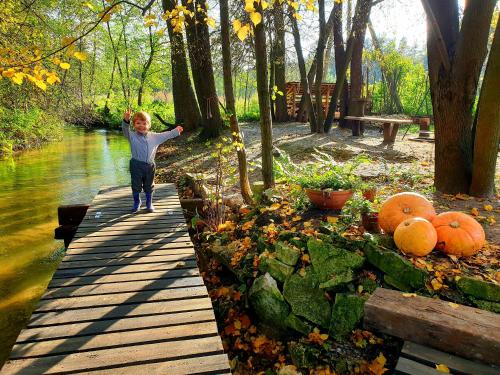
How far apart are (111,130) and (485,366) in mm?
32627

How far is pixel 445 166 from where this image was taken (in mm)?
6027

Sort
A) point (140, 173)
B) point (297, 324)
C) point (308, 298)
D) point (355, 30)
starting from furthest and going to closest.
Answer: point (355, 30) → point (140, 173) → point (308, 298) → point (297, 324)

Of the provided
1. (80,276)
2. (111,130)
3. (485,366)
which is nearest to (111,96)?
(111,130)

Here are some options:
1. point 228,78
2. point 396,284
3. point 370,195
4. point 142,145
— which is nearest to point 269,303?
point 396,284

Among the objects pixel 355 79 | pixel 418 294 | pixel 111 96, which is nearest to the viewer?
pixel 418 294

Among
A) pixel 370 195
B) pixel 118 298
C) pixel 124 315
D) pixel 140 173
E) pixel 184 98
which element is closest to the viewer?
pixel 124 315

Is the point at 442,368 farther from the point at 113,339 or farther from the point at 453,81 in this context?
the point at 453,81

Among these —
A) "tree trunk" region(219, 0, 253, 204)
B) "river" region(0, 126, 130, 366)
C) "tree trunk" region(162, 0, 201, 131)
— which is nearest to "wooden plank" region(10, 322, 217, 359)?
"river" region(0, 126, 130, 366)

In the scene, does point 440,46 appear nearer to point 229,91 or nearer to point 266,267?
point 229,91

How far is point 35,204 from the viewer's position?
32.0ft

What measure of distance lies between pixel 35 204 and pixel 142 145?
5.98 m

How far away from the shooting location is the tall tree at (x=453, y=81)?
222 inches

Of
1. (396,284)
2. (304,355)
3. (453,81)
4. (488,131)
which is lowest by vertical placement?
(304,355)

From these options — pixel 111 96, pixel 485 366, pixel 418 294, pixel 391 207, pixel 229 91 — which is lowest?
pixel 485 366
